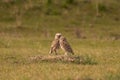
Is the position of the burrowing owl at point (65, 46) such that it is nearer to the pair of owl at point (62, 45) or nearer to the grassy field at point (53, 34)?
the pair of owl at point (62, 45)

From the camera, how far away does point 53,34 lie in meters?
30.6

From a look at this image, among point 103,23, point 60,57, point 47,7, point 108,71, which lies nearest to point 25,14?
point 47,7

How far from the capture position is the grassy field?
14227mm

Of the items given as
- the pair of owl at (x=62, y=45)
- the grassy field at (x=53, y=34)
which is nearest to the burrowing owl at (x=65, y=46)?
the pair of owl at (x=62, y=45)

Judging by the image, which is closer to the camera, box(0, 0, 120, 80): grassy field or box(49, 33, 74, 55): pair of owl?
box(0, 0, 120, 80): grassy field

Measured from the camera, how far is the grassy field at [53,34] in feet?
46.7

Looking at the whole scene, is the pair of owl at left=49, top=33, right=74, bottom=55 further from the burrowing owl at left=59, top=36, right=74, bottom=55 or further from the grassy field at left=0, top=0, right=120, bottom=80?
the grassy field at left=0, top=0, right=120, bottom=80

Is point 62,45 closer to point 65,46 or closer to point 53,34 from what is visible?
point 65,46

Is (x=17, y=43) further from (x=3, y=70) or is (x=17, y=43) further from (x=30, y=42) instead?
(x=3, y=70)

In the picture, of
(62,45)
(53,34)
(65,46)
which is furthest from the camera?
(53,34)

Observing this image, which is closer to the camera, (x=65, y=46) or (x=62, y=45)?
(x=65, y=46)

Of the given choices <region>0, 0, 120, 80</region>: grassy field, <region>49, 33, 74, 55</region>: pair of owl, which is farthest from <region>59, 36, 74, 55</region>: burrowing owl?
<region>0, 0, 120, 80</region>: grassy field

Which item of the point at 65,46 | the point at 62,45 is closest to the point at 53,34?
the point at 62,45

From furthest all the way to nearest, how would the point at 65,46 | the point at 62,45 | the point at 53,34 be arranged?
1. the point at 53,34
2. the point at 62,45
3. the point at 65,46
